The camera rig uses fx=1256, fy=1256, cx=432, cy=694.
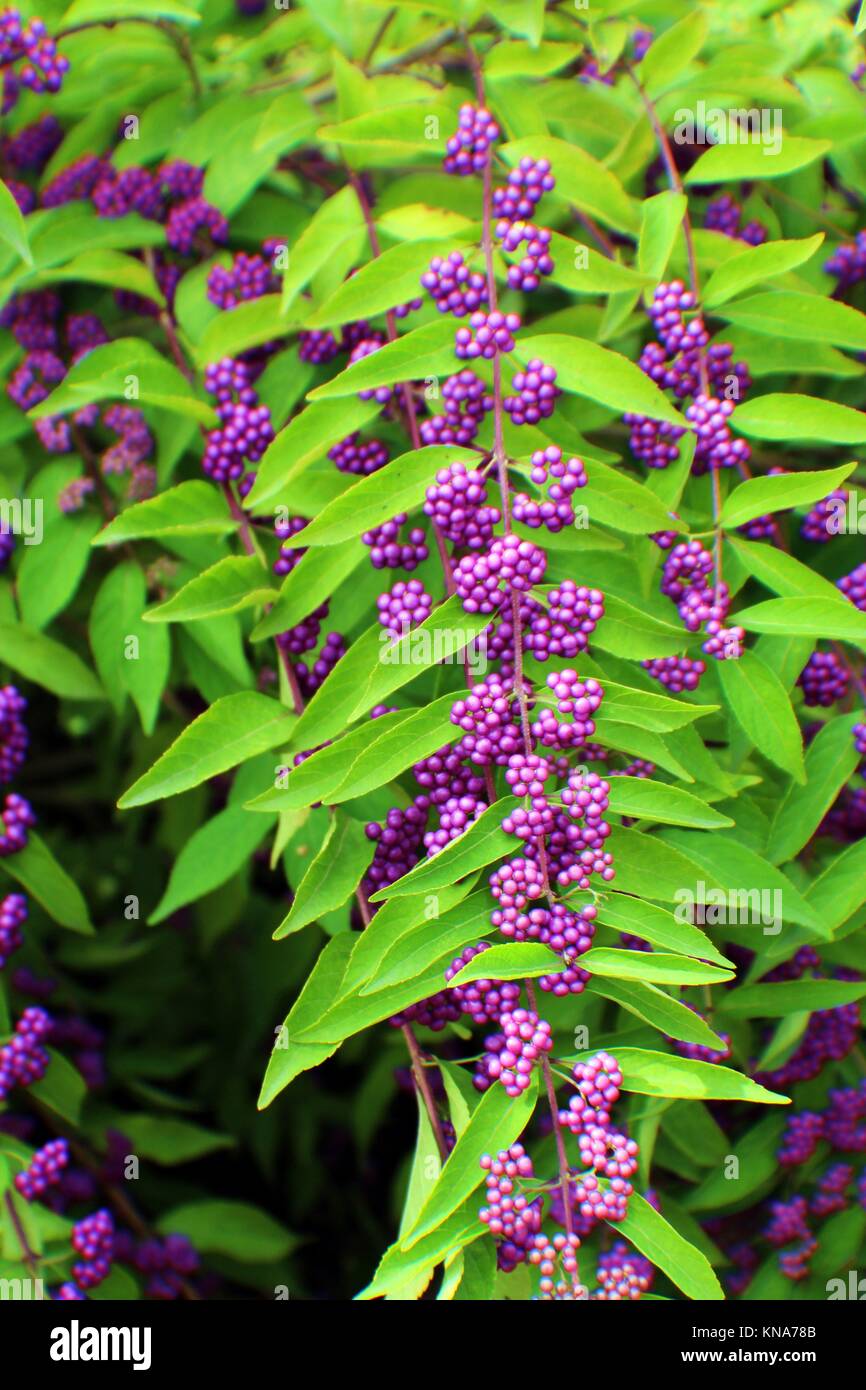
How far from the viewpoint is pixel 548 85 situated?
2947 millimetres

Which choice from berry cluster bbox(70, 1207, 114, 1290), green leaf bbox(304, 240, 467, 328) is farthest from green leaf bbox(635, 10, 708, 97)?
berry cluster bbox(70, 1207, 114, 1290)

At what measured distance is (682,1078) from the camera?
68.2 inches

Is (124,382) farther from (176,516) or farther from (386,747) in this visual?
(386,747)

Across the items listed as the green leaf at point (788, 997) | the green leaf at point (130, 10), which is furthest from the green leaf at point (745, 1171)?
the green leaf at point (130, 10)

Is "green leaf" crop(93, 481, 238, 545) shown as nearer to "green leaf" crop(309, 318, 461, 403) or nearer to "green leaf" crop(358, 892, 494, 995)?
"green leaf" crop(309, 318, 461, 403)

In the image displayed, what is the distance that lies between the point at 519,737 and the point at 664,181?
176cm

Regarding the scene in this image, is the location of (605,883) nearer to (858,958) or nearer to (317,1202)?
(858,958)

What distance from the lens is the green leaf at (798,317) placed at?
2344mm

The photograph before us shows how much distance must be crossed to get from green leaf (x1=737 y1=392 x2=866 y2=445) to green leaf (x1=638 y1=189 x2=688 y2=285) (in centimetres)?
30

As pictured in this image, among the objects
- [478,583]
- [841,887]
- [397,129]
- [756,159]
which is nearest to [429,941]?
[478,583]

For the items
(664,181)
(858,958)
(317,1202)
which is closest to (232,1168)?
(317,1202)

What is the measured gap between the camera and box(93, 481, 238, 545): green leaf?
2.33 m

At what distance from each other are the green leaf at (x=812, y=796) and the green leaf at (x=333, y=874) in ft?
2.47
